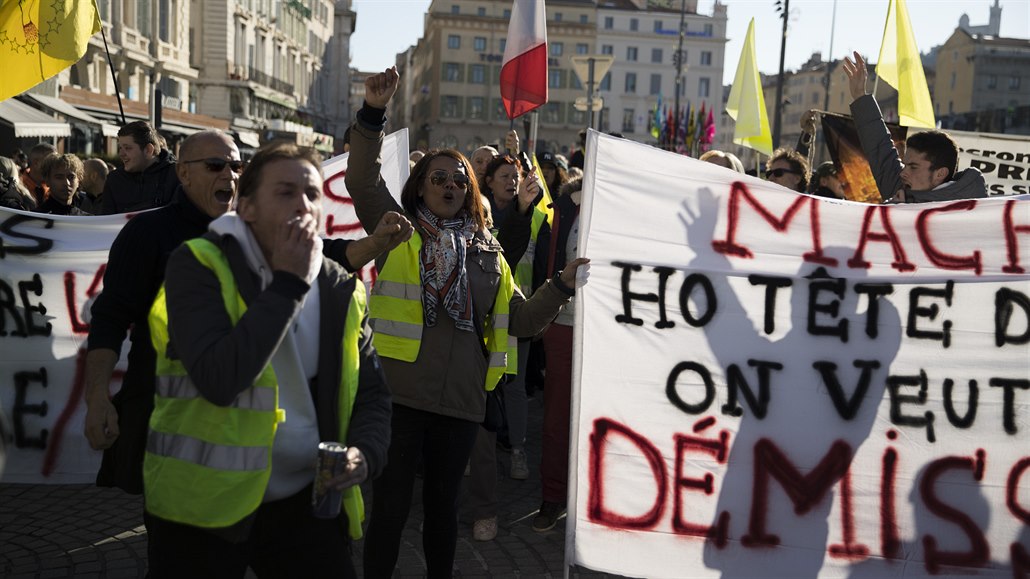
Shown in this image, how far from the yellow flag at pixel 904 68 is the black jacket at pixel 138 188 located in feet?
15.8

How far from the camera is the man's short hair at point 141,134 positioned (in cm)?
575

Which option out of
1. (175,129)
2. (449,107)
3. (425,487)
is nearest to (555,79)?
(449,107)

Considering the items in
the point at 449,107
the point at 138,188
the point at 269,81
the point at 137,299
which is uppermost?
the point at 449,107

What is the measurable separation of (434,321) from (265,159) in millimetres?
1417

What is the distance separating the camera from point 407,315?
3723mm

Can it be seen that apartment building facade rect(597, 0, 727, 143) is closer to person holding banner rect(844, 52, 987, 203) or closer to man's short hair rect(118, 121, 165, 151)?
man's short hair rect(118, 121, 165, 151)

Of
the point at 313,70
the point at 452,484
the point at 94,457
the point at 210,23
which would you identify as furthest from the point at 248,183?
the point at 313,70

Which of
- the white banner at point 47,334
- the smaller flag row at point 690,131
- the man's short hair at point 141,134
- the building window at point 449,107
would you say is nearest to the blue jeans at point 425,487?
the white banner at point 47,334

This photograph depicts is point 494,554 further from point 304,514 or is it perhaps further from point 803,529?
point 304,514

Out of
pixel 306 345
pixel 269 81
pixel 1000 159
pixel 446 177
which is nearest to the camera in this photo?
pixel 306 345

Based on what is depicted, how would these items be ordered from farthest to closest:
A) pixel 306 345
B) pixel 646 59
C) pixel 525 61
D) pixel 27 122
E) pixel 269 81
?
pixel 646 59, pixel 269 81, pixel 27 122, pixel 525 61, pixel 306 345

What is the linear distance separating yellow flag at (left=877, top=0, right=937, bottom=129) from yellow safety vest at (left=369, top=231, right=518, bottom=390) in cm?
447

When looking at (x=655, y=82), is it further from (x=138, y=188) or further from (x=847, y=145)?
(x=138, y=188)

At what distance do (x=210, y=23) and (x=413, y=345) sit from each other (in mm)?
52782
